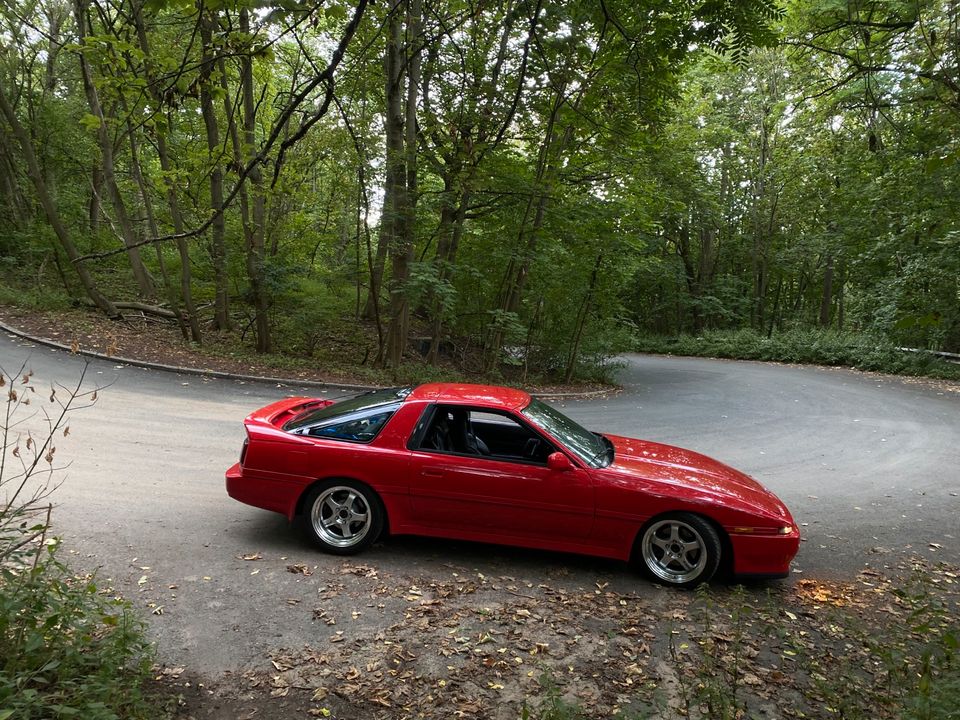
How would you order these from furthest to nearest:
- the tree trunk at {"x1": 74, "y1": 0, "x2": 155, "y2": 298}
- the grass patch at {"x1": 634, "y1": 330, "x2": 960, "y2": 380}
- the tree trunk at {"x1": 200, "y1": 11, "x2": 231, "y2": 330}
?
the grass patch at {"x1": 634, "y1": 330, "x2": 960, "y2": 380} → the tree trunk at {"x1": 74, "y1": 0, "x2": 155, "y2": 298} → the tree trunk at {"x1": 200, "y1": 11, "x2": 231, "y2": 330}

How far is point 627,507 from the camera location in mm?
4703

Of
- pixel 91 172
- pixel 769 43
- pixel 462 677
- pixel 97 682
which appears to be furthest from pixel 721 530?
pixel 91 172

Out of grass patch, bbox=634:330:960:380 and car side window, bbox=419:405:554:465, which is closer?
car side window, bbox=419:405:554:465

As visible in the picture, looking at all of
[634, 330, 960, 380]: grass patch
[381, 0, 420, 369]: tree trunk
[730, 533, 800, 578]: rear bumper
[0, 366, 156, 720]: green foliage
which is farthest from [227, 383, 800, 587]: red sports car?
[634, 330, 960, 380]: grass patch

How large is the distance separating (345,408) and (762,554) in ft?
11.9

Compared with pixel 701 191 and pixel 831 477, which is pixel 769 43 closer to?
pixel 831 477

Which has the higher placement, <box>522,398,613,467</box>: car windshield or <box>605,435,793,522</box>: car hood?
<box>522,398,613,467</box>: car windshield

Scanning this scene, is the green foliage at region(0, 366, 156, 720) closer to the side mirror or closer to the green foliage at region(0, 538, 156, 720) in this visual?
the green foliage at region(0, 538, 156, 720)

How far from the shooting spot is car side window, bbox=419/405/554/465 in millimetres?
5012

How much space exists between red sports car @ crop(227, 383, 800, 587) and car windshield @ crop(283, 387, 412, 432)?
0.07ft

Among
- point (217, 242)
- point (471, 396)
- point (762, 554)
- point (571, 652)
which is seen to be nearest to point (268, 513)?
point (471, 396)

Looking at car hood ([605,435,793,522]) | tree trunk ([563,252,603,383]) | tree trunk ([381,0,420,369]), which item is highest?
tree trunk ([381,0,420,369])

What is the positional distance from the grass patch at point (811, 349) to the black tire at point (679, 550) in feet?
62.9

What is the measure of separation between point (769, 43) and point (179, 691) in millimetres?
5639
